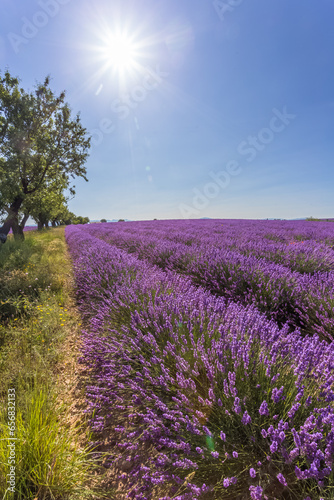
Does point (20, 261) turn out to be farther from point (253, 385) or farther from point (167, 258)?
point (253, 385)

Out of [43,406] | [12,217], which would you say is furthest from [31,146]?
[43,406]

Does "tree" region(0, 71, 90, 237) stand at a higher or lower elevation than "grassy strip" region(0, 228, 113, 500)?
higher

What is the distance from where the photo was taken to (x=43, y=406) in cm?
135

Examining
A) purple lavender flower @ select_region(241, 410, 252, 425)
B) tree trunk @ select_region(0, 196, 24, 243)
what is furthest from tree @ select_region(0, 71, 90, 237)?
purple lavender flower @ select_region(241, 410, 252, 425)

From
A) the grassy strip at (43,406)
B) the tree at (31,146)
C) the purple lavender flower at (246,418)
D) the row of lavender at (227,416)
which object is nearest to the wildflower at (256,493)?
the row of lavender at (227,416)

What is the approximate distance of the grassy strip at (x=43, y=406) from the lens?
41.8 inches

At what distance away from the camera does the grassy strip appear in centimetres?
106

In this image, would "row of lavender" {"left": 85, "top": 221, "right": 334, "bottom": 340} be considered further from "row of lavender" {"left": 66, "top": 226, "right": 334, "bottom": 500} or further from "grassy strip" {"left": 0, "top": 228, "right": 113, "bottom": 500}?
"grassy strip" {"left": 0, "top": 228, "right": 113, "bottom": 500}

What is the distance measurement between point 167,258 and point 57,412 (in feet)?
13.2

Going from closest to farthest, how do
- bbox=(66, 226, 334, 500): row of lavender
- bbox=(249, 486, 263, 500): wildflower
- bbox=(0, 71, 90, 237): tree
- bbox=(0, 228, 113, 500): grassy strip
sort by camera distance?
bbox=(249, 486, 263, 500): wildflower < bbox=(66, 226, 334, 500): row of lavender < bbox=(0, 228, 113, 500): grassy strip < bbox=(0, 71, 90, 237): tree

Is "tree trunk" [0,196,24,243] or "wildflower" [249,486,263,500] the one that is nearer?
"wildflower" [249,486,263,500]

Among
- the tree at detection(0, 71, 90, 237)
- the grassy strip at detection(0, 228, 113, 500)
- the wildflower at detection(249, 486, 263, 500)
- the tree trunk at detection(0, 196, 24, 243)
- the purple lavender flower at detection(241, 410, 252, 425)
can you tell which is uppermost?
the tree at detection(0, 71, 90, 237)

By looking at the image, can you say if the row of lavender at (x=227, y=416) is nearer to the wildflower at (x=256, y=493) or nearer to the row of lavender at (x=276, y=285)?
the wildflower at (x=256, y=493)

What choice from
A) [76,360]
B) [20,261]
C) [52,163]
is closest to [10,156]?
[52,163]
